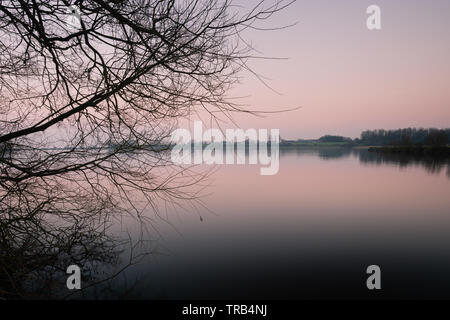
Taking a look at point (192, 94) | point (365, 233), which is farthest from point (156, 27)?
point (365, 233)

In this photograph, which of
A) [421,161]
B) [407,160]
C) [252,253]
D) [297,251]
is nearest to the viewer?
[252,253]

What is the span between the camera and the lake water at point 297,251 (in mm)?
4109

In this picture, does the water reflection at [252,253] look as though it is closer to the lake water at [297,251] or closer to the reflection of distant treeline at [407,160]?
the lake water at [297,251]

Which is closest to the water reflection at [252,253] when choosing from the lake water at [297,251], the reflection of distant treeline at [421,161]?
the lake water at [297,251]

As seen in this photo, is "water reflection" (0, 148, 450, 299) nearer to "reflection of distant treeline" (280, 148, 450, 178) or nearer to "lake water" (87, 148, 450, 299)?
"lake water" (87, 148, 450, 299)

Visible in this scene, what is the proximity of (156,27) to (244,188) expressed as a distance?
11440 mm

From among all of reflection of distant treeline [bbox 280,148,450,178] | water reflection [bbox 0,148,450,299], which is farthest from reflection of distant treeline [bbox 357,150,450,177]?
water reflection [bbox 0,148,450,299]

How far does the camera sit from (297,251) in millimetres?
5539

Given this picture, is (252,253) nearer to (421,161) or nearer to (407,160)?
(421,161)

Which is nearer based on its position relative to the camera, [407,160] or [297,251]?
[297,251]

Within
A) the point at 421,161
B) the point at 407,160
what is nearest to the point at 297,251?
the point at 421,161

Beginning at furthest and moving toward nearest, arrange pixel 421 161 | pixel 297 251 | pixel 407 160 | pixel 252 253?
pixel 407 160 < pixel 421 161 < pixel 297 251 < pixel 252 253
